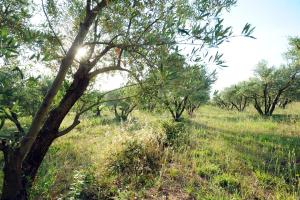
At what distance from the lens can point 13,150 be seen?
219 inches

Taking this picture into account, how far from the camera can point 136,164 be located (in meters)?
9.75

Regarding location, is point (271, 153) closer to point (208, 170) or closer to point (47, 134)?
point (208, 170)

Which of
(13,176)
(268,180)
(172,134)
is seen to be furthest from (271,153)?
(13,176)

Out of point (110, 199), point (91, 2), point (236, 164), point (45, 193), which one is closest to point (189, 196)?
point (110, 199)

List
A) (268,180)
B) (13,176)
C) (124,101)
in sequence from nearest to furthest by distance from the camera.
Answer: (13,176)
(268,180)
(124,101)

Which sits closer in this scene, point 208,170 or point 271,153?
point 208,170

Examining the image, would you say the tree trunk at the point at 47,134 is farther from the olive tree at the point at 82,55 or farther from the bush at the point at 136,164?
the bush at the point at 136,164

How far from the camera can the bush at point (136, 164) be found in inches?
348

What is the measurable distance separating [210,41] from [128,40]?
1639 mm

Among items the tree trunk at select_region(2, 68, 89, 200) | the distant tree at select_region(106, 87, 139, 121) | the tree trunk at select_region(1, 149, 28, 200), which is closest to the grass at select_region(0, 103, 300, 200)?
the tree trunk at select_region(2, 68, 89, 200)

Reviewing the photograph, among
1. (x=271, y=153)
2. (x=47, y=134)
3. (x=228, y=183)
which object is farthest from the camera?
(x=271, y=153)

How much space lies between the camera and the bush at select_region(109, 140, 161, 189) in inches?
348

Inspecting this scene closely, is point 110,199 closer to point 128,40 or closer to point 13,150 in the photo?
point 13,150

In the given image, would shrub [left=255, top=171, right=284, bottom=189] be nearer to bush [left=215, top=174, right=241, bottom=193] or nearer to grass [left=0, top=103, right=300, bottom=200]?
grass [left=0, top=103, right=300, bottom=200]
